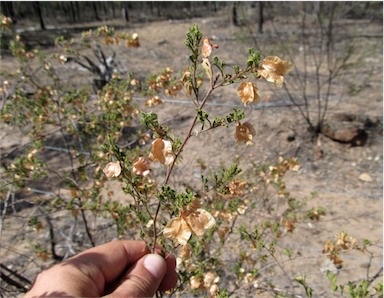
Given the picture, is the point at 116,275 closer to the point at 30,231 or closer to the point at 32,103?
the point at 32,103

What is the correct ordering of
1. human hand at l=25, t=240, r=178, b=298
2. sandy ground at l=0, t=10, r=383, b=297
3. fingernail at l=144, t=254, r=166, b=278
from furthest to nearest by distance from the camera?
sandy ground at l=0, t=10, r=383, b=297 < fingernail at l=144, t=254, r=166, b=278 < human hand at l=25, t=240, r=178, b=298

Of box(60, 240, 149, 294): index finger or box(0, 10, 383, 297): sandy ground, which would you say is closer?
box(60, 240, 149, 294): index finger

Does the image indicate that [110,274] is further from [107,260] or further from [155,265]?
[155,265]

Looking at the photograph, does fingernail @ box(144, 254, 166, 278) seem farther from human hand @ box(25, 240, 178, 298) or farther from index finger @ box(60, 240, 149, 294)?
index finger @ box(60, 240, 149, 294)

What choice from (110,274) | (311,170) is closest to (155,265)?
(110,274)

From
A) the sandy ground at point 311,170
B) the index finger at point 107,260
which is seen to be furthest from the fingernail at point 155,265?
the sandy ground at point 311,170

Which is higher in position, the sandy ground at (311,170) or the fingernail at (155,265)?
the fingernail at (155,265)

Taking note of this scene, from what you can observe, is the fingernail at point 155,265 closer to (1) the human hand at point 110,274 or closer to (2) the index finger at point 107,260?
(1) the human hand at point 110,274

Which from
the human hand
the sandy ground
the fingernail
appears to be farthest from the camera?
the sandy ground

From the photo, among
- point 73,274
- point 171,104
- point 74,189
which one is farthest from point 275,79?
point 171,104

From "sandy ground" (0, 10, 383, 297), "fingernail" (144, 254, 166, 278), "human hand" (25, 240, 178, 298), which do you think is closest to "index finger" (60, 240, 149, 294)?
"human hand" (25, 240, 178, 298)
